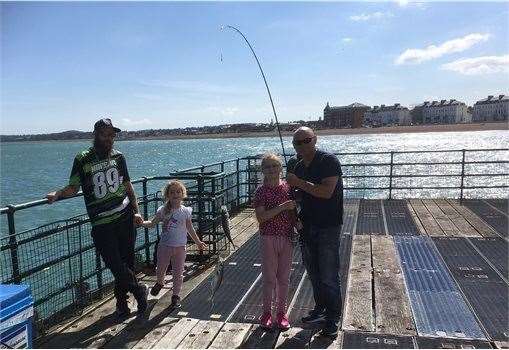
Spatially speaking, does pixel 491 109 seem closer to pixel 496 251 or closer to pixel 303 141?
pixel 496 251

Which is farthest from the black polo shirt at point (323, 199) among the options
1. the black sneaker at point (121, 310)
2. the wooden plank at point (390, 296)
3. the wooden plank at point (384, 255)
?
the wooden plank at point (384, 255)

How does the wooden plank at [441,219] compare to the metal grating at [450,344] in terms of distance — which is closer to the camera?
the metal grating at [450,344]

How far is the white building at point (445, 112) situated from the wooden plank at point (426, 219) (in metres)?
154

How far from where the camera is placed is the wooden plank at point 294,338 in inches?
159

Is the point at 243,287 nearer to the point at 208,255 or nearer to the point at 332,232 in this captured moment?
the point at 208,255

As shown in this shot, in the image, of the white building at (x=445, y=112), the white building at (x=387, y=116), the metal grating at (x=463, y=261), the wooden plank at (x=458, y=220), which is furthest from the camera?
the white building at (x=387, y=116)

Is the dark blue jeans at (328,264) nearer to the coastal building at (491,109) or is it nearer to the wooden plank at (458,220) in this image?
the wooden plank at (458,220)

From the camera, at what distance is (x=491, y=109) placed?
14612 centimetres

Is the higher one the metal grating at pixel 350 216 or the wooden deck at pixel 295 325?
the wooden deck at pixel 295 325

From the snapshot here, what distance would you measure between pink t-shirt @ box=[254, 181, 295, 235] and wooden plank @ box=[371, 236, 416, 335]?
1.33 m

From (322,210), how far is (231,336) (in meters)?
1.43

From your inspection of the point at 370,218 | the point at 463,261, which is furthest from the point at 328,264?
the point at 370,218

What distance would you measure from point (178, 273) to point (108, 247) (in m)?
0.94

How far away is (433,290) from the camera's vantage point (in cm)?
531
